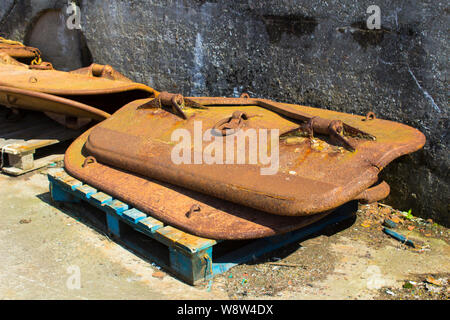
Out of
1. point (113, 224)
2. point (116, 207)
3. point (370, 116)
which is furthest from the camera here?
point (370, 116)

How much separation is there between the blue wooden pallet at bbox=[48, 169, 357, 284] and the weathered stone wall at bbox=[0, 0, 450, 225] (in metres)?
0.64

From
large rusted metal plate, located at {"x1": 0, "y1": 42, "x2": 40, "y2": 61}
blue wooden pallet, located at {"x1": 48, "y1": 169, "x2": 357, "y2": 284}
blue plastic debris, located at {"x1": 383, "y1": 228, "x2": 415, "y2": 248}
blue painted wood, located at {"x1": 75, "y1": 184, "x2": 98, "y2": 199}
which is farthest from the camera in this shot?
large rusted metal plate, located at {"x1": 0, "y1": 42, "x2": 40, "y2": 61}

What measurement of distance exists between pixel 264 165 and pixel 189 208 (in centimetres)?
49

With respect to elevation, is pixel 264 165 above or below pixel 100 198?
above

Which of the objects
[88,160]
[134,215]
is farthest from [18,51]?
[134,215]

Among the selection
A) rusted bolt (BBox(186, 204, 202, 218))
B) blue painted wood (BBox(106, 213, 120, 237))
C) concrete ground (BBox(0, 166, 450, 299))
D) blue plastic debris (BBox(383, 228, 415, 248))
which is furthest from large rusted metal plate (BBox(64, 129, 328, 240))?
blue plastic debris (BBox(383, 228, 415, 248))

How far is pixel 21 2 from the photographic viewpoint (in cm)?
562

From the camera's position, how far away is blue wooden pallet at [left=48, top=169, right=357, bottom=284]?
2465mm

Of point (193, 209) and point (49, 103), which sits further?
point (49, 103)

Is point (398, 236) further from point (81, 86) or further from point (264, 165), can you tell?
point (81, 86)

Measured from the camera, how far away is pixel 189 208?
105 inches

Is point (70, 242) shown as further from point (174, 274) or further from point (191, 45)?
point (191, 45)

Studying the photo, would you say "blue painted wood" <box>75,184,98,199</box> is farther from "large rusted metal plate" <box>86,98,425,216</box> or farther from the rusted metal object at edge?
the rusted metal object at edge

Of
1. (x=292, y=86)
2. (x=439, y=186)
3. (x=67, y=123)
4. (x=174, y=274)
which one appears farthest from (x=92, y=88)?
(x=439, y=186)
